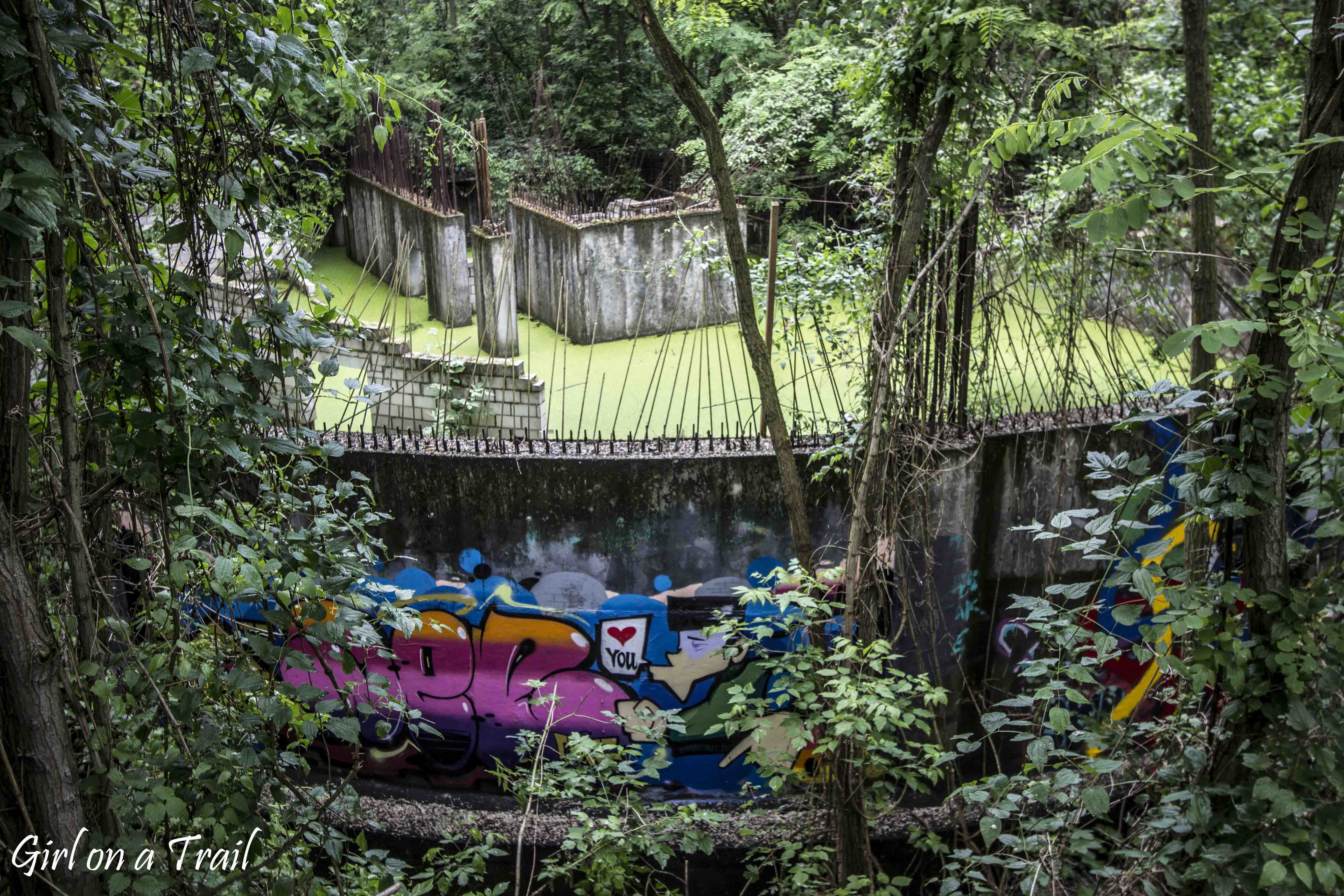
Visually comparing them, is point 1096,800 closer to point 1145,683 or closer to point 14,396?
point 14,396

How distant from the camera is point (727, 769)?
18.2ft

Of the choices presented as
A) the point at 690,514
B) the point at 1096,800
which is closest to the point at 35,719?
the point at 1096,800

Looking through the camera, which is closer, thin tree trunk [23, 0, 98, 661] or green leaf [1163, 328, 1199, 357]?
thin tree trunk [23, 0, 98, 661]

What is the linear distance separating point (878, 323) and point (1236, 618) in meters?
2.27

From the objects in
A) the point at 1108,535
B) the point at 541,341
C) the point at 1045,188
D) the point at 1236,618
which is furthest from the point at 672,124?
the point at 1236,618

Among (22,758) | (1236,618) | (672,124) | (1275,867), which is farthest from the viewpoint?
(672,124)

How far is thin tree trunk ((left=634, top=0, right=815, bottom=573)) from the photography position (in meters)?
3.64

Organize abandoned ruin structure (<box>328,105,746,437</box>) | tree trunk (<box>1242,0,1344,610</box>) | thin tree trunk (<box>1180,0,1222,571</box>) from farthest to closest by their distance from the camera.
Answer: abandoned ruin structure (<box>328,105,746,437</box>) → thin tree trunk (<box>1180,0,1222,571</box>) → tree trunk (<box>1242,0,1344,610</box>)

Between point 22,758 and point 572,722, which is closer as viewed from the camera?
point 22,758

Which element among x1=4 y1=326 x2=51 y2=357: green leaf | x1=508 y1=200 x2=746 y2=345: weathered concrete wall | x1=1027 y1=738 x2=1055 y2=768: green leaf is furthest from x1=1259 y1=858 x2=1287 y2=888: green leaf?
x1=508 y1=200 x2=746 y2=345: weathered concrete wall

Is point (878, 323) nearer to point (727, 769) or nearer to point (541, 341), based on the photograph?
point (727, 769)

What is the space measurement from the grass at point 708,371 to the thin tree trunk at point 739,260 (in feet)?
3.93

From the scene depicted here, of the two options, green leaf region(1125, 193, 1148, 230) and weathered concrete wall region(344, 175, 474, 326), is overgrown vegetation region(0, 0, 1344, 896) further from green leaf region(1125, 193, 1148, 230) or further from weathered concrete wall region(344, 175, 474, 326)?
weathered concrete wall region(344, 175, 474, 326)

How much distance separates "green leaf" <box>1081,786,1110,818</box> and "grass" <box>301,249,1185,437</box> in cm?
288
